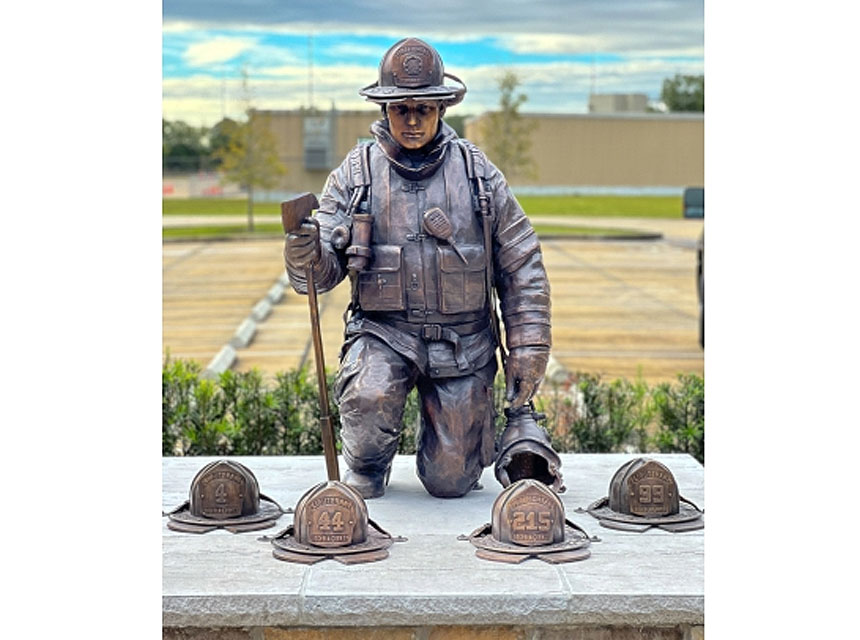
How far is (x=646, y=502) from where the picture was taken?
16.6ft

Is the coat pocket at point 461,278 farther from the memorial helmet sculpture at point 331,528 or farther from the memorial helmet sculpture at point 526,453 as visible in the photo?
the memorial helmet sculpture at point 331,528

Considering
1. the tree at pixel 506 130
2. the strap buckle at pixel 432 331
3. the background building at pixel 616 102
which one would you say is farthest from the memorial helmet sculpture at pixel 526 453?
the background building at pixel 616 102

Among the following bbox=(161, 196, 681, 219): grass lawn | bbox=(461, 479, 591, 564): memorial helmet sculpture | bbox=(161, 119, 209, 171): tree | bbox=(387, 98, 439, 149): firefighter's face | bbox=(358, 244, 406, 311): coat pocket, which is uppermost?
bbox=(161, 119, 209, 171): tree

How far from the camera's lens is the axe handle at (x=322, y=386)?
4883 millimetres

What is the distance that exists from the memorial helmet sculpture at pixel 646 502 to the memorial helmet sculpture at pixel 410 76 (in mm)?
1700

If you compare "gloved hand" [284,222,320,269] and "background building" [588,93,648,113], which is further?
"background building" [588,93,648,113]

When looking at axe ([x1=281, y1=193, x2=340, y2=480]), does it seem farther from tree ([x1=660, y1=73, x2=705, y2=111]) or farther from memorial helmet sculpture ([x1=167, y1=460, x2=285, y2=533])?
tree ([x1=660, y1=73, x2=705, y2=111])

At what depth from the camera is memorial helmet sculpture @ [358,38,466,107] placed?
5.04 m

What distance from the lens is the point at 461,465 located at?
211 inches

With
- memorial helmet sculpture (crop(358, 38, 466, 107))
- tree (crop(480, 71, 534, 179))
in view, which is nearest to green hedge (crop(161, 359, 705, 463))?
memorial helmet sculpture (crop(358, 38, 466, 107))

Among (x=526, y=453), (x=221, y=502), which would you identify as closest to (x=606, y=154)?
(x=526, y=453)

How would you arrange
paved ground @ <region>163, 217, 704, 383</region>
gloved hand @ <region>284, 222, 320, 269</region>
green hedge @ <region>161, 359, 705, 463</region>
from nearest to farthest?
gloved hand @ <region>284, 222, 320, 269</region> < green hedge @ <region>161, 359, 705, 463</region> < paved ground @ <region>163, 217, 704, 383</region>

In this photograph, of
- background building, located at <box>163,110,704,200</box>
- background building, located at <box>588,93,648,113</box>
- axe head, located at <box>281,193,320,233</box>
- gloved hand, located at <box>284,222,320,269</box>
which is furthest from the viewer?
background building, located at <box>588,93,648,113</box>

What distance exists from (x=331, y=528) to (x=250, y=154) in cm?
2179
